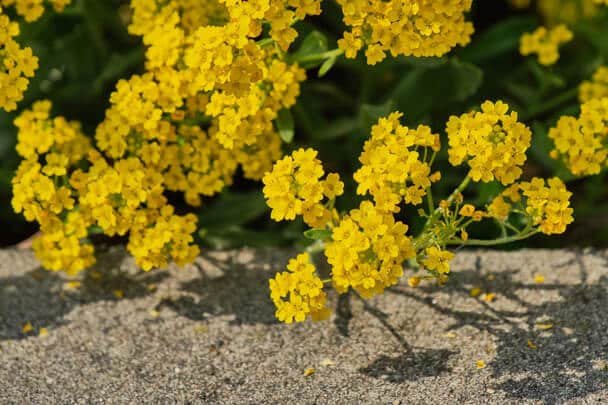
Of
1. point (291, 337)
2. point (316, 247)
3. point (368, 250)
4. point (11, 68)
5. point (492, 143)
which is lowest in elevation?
point (291, 337)

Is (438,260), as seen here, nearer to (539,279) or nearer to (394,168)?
(394,168)

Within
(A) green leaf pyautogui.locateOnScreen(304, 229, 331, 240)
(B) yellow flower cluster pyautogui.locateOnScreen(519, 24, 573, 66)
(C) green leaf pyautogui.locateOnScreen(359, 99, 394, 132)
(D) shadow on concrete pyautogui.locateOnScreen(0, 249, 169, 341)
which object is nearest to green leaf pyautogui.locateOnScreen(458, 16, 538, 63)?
(B) yellow flower cluster pyautogui.locateOnScreen(519, 24, 573, 66)

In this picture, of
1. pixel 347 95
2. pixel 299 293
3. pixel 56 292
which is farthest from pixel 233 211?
pixel 299 293

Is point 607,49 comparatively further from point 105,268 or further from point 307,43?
point 105,268

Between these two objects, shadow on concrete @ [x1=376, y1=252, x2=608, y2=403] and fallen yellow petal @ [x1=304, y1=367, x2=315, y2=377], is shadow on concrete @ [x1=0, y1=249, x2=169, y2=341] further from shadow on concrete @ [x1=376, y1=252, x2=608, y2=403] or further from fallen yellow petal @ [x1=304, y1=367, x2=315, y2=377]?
shadow on concrete @ [x1=376, y1=252, x2=608, y2=403]

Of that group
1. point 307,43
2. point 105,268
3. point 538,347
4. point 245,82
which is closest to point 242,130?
point 245,82
